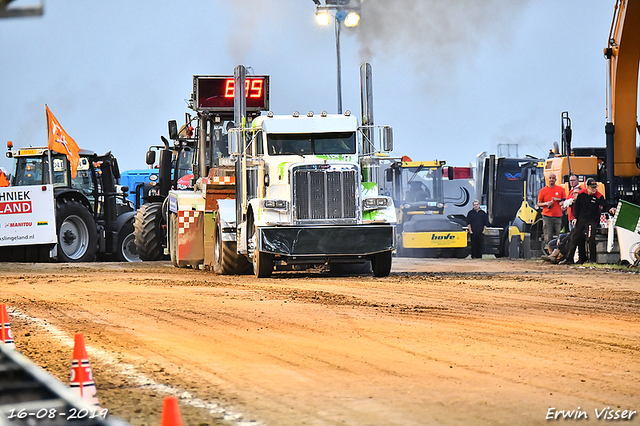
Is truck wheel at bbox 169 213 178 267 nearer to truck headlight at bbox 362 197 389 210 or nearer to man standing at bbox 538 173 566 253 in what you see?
truck headlight at bbox 362 197 389 210

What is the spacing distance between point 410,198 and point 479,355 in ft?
71.7

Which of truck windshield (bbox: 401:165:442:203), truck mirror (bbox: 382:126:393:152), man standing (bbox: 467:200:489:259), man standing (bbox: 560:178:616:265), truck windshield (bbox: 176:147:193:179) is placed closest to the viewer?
truck mirror (bbox: 382:126:393:152)

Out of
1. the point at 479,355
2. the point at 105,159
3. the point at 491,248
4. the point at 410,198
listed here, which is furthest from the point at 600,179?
the point at 479,355

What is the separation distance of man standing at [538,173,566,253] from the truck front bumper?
→ 22.8ft

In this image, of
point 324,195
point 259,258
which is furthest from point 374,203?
point 259,258

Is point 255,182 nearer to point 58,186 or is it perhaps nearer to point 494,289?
point 494,289

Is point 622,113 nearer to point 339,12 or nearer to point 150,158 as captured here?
point 339,12

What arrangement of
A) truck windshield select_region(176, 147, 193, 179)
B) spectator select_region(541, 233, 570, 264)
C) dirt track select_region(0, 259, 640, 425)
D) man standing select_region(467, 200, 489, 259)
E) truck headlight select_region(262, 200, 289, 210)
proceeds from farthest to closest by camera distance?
man standing select_region(467, 200, 489, 259), truck windshield select_region(176, 147, 193, 179), spectator select_region(541, 233, 570, 264), truck headlight select_region(262, 200, 289, 210), dirt track select_region(0, 259, 640, 425)

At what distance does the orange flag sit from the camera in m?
23.1

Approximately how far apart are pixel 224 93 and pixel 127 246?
683 centimetres

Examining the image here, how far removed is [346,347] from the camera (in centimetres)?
824

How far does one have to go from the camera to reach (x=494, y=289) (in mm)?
14375

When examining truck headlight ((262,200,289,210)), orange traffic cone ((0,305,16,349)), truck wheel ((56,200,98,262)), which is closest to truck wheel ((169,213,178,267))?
truck wheel ((56,200,98,262))

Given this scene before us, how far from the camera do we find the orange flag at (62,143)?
23.1 m
